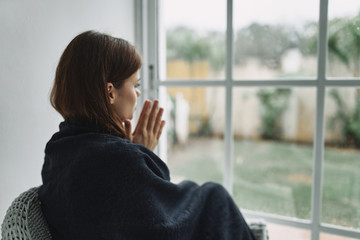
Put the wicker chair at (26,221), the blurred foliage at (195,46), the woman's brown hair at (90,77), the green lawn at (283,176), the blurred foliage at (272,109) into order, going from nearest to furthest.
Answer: the wicker chair at (26,221)
the woman's brown hair at (90,77)
the green lawn at (283,176)
the blurred foliage at (272,109)
the blurred foliage at (195,46)

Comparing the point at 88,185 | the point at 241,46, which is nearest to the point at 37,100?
the point at 88,185

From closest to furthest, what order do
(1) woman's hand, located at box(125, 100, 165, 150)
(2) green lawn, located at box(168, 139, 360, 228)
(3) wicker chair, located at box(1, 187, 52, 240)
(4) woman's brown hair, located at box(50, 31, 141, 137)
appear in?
(3) wicker chair, located at box(1, 187, 52, 240), (4) woman's brown hair, located at box(50, 31, 141, 137), (1) woman's hand, located at box(125, 100, 165, 150), (2) green lawn, located at box(168, 139, 360, 228)

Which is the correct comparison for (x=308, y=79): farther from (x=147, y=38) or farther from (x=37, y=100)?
(x=37, y=100)

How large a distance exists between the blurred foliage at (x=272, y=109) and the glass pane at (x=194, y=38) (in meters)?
0.21

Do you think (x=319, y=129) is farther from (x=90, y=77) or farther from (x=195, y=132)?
(x=90, y=77)

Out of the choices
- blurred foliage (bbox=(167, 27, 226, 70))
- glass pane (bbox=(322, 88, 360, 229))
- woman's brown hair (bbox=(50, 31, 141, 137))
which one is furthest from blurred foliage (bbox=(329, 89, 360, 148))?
woman's brown hair (bbox=(50, 31, 141, 137))

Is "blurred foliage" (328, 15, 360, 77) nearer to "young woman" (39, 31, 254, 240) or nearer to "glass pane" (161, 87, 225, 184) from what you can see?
"glass pane" (161, 87, 225, 184)

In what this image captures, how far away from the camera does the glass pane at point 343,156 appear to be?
1160 mm

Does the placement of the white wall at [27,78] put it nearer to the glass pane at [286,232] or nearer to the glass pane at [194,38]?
the glass pane at [194,38]

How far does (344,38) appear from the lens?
1135 millimetres

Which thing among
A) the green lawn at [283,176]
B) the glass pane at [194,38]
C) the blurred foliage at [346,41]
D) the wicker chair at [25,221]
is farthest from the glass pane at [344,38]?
the wicker chair at [25,221]

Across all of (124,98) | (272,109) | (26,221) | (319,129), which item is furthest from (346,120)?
(26,221)

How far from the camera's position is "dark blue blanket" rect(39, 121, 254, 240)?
78 centimetres

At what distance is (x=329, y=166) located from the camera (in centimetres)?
121
